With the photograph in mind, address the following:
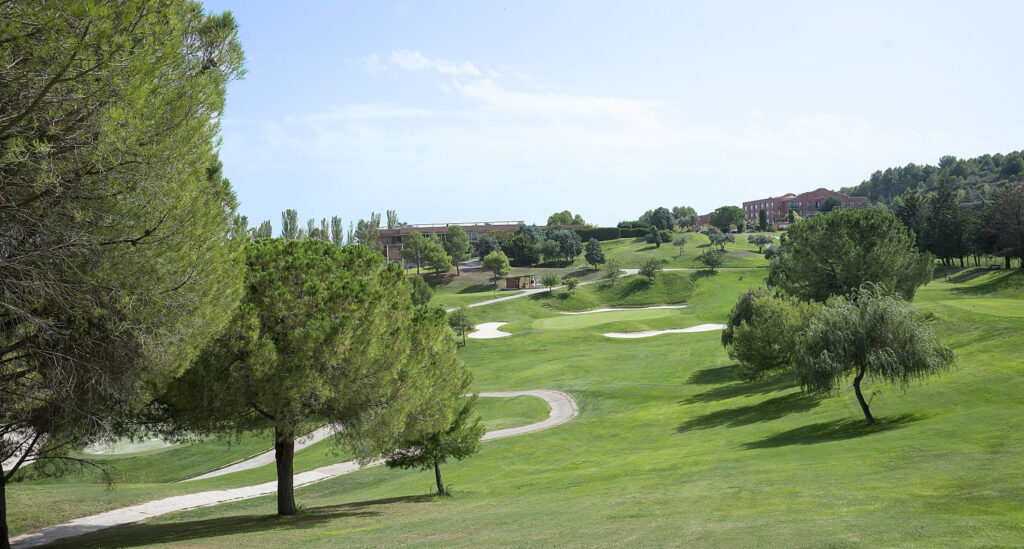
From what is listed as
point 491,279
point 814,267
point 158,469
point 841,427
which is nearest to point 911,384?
point 841,427

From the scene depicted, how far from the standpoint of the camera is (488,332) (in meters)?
82.0

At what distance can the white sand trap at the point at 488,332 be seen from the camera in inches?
3125

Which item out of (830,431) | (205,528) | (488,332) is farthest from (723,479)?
(488,332)

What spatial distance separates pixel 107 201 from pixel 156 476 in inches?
1284

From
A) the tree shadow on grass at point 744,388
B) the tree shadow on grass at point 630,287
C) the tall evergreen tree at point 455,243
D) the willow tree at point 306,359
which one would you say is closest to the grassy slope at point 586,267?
the tree shadow on grass at point 630,287

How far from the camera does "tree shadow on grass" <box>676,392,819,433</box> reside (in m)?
34.9

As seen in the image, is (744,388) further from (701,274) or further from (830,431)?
(701,274)

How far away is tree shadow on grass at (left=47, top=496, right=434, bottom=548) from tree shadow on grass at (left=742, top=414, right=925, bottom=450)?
1702 centimetres

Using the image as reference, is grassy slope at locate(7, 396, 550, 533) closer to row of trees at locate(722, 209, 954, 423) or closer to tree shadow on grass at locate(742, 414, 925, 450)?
row of trees at locate(722, 209, 954, 423)

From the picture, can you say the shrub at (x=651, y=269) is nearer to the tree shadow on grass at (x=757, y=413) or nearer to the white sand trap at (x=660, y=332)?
the white sand trap at (x=660, y=332)

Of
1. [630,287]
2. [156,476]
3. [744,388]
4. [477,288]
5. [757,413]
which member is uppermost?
[477,288]

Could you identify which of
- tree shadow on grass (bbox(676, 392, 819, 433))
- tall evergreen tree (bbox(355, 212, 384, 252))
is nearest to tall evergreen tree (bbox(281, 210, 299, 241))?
tall evergreen tree (bbox(355, 212, 384, 252))

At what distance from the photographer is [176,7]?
12.2m

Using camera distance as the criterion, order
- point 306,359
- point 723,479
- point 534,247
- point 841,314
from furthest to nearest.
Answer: point 534,247
point 841,314
point 723,479
point 306,359
